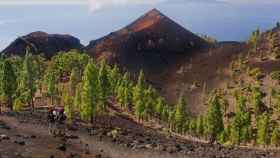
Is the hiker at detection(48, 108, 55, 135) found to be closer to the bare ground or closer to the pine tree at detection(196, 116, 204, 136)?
the bare ground

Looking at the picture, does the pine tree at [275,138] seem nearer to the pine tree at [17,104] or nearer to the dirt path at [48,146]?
the pine tree at [17,104]

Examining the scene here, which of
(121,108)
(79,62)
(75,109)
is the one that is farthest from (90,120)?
(79,62)

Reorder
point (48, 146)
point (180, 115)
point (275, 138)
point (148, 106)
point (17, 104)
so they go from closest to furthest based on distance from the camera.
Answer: point (48, 146)
point (17, 104)
point (275, 138)
point (180, 115)
point (148, 106)

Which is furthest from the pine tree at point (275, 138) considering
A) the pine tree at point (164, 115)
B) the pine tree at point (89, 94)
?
the pine tree at point (89, 94)

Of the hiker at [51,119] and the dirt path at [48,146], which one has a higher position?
the hiker at [51,119]

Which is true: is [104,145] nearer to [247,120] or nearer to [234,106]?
[247,120]

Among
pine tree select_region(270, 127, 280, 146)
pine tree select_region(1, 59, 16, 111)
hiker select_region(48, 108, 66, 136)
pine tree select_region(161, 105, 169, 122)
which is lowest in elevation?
pine tree select_region(270, 127, 280, 146)

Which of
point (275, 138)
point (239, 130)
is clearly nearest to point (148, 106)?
point (239, 130)

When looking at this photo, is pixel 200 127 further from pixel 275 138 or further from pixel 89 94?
pixel 89 94

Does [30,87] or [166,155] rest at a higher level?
[30,87]

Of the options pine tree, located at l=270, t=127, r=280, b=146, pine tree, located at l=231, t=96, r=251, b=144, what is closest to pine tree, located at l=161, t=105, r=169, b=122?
pine tree, located at l=231, t=96, r=251, b=144

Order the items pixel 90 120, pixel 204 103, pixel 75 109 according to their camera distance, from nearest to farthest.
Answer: pixel 90 120 < pixel 75 109 < pixel 204 103

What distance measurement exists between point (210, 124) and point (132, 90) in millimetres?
47244

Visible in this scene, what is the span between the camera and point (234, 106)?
184 meters
